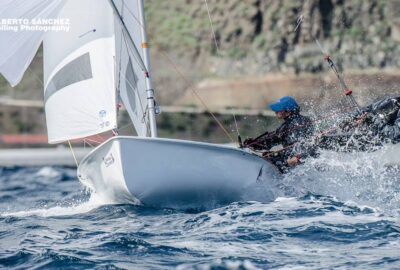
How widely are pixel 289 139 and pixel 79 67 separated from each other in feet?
7.53

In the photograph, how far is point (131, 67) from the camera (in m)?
8.84

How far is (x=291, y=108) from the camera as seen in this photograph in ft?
28.0

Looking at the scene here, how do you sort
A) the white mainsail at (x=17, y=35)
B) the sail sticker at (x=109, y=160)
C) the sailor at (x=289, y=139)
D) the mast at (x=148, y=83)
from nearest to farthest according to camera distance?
the sail sticker at (x=109, y=160), the mast at (x=148, y=83), the sailor at (x=289, y=139), the white mainsail at (x=17, y=35)

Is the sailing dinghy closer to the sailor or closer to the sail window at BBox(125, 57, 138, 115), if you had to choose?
the sail window at BBox(125, 57, 138, 115)

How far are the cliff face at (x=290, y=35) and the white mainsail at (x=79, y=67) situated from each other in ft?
49.7

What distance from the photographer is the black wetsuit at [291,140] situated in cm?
839

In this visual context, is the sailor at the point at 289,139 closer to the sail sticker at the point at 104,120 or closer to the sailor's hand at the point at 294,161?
the sailor's hand at the point at 294,161

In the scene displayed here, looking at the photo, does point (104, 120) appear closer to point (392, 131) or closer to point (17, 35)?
point (17, 35)

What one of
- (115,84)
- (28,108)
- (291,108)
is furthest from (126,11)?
(28,108)

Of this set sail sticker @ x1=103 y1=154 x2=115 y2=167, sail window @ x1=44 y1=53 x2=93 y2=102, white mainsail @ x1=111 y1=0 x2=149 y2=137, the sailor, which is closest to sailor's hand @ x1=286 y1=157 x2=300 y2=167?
the sailor

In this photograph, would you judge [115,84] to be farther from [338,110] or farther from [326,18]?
[326,18]

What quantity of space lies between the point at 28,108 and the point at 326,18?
912 centimetres

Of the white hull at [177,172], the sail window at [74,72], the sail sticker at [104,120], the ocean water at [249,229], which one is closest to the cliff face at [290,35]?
the sail window at [74,72]

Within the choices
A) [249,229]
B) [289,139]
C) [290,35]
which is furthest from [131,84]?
[290,35]
